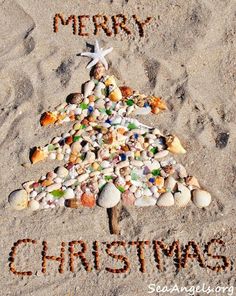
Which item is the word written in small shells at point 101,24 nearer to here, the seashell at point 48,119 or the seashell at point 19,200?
the seashell at point 48,119

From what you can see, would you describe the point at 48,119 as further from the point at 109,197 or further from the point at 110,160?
the point at 109,197

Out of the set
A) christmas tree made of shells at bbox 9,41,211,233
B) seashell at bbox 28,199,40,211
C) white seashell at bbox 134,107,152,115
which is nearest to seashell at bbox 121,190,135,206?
christmas tree made of shells at bbox 9,41,211,233

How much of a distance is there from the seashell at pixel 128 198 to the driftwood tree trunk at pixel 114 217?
36 mm

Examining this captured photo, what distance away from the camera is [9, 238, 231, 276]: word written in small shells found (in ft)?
9.82

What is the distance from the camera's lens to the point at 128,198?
3217mm

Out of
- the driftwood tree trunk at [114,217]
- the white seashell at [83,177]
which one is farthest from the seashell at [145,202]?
the white seashell at [83,177]

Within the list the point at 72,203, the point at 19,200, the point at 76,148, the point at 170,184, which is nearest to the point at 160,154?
the point at 170,184

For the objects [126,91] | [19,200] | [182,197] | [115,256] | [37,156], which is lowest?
[115,256]

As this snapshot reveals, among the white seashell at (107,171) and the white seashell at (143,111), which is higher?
the white seashell at (143,111)

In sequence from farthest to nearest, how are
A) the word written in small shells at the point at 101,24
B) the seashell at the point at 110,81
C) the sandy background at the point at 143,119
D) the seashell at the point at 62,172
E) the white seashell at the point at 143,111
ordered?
the word written in small shells at the point at 101,24
the seashell at the point at 110,81
the white seashell at the point at 143,111
the seashell at the point at 62,172
the sandy background at the point at 143,119

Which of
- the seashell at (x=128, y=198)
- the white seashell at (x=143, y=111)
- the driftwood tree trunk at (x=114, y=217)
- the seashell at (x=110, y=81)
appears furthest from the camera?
the seashell at (x=110, y=81)

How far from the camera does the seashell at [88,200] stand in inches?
126

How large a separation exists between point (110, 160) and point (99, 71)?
772mm

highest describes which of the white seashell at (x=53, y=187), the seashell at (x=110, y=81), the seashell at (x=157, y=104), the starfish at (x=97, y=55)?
the starfish at (x=97, y=55)
